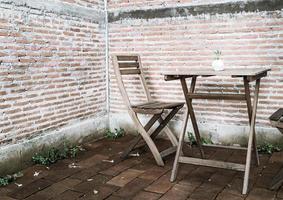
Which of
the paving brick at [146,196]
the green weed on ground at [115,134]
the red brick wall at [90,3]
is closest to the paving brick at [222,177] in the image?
the paving brick at [146,196]

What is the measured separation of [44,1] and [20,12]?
420mm

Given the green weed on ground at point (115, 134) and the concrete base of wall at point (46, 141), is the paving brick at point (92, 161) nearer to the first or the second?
the concrete base of wall at point (46, 141)

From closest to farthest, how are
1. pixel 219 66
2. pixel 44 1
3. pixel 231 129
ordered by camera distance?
1. pixel 219 66
2. pixel 44 1
3. pixel 231 129

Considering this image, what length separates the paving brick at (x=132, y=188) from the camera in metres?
3.16

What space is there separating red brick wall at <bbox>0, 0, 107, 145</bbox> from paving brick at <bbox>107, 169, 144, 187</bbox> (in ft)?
4.19

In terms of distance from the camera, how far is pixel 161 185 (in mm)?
3363

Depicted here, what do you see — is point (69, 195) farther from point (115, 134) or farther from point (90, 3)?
point (90, 3)

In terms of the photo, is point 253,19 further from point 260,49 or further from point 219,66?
point 219,66

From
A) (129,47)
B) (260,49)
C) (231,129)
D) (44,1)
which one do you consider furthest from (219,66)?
(44,1)

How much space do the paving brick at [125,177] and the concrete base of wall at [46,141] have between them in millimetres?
1183

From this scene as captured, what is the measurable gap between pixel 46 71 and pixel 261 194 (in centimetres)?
292

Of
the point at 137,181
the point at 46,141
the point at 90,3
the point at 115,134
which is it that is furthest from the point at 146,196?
the point at 90,3

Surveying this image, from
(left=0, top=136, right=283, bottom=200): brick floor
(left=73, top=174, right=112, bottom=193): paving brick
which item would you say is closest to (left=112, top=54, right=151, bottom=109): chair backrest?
(left=0, top=136, right=283, bottom=200): brick floor

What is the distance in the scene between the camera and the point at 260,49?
169 inches
